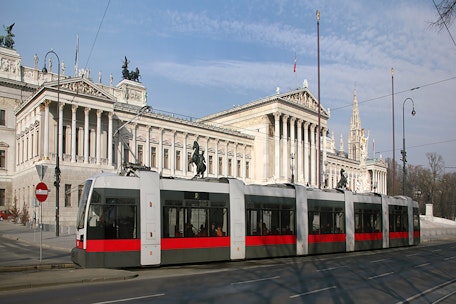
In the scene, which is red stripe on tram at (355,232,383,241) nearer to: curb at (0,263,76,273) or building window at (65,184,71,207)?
curb at (0,263,76,273)

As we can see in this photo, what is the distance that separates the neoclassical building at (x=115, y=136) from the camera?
56.6 metres

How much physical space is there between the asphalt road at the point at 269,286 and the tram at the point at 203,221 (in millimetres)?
914

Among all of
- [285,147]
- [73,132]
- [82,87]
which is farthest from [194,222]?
[285,147]

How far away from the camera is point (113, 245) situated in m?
16.5

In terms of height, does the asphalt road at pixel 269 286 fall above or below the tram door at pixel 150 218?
below

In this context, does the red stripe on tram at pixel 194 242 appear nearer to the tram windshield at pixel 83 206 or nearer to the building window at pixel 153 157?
the tram windshield at pixel 83 206

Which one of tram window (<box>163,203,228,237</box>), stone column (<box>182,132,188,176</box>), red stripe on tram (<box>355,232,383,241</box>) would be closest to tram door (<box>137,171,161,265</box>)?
tram window (<box>163,203,228,237</box>)

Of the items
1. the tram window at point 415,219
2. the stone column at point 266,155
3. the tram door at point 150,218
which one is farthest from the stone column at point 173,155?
the tram door at point 150,218

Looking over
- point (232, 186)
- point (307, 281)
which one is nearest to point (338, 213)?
point (232, 186)

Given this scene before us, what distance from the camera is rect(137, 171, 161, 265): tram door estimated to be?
17234 millimetres

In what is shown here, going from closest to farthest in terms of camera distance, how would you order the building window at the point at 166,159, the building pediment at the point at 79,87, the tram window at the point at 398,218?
the tram window at the point at 398,218
the building pediment at the point at 79,87
the building window at the point at 166,159

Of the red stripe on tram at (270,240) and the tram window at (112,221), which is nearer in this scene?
the tram window at (112,221)

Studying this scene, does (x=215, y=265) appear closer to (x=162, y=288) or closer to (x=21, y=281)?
(x=162, y=288)

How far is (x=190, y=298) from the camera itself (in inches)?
448
